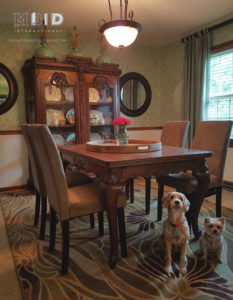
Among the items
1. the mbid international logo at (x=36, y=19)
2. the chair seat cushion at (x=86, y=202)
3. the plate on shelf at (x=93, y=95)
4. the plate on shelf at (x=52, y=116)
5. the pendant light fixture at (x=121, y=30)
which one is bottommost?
the chair seat cushion at (x=86, y=202)

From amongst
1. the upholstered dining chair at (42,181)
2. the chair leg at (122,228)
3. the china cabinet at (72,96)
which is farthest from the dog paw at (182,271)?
the china cabinet at (72,96)

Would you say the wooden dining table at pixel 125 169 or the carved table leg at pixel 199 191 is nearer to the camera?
the wooden dining table at pixel 125 169

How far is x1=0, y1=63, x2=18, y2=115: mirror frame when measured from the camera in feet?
10.8

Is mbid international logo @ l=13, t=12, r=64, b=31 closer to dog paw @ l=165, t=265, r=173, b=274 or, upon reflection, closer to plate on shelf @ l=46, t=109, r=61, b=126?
plate on shelf @ l=46, t=109, r=61, b=126

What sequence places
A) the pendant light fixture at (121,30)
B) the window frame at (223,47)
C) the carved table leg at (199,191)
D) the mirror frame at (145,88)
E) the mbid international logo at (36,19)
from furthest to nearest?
the mirror frame at (145,88) < the window frame at (223,47) < the mbid international logo at (36,19) < the pendant light fixture at (121,30) < the carved table leg at (199,191)

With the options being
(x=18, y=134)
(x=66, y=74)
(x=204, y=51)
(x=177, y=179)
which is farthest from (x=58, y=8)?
(x=177, y=179)

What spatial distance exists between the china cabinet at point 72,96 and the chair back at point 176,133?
1.17 meters

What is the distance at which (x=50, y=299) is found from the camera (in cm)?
132

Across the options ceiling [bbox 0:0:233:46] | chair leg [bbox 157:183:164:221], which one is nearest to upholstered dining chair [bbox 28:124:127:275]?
chair leg [bbox 157:183:164:221]

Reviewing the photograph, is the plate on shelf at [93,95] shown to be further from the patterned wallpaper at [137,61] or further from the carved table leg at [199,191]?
the carved table leg at [199,191]

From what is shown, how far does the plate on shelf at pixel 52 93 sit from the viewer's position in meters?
3.22

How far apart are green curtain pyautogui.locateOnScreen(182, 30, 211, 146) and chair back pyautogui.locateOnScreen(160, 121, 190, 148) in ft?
4.04

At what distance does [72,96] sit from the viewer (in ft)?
11.1

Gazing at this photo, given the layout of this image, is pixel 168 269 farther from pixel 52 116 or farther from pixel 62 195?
pixel 52 116
